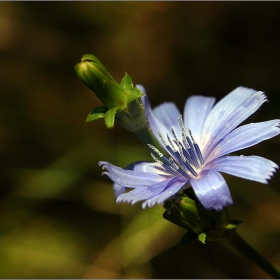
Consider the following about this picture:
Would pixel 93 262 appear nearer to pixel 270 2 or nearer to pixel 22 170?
pixel 22 170

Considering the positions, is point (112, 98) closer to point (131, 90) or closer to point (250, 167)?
point (131, 90)

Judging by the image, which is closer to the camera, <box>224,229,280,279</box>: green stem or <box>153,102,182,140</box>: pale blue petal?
<box>224,229,280,279</box>: green stem

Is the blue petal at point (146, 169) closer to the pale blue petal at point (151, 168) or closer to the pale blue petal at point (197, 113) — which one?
the pale blue petal at point (151, 168)

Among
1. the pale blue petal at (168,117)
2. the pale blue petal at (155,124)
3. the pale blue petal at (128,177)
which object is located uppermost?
the pale blue petal at (168,117)

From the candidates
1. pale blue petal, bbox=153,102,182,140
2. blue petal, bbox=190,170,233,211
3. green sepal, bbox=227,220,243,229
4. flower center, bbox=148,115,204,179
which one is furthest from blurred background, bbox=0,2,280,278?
blue petal, bbox=190,170,233,211

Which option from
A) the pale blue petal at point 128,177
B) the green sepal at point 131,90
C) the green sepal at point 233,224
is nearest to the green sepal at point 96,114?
the green sepal at point 131,90

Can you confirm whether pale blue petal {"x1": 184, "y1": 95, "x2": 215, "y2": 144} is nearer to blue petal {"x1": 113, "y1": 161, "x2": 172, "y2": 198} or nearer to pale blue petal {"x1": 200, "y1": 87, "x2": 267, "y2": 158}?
pale blue petal {"x1": 200, "y1": 87, "x2": 267, "y2": 158}
